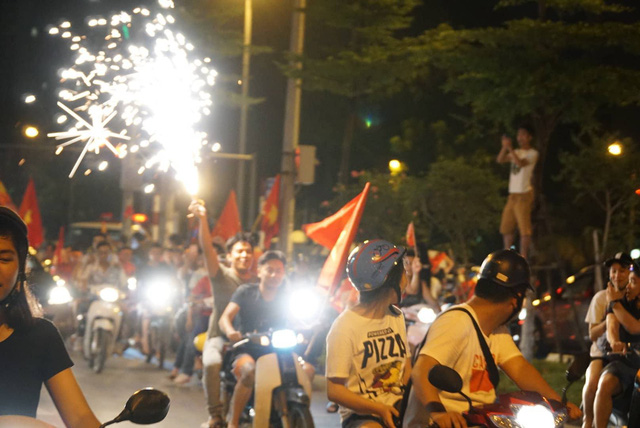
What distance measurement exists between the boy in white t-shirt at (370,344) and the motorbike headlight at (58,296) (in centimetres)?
1247

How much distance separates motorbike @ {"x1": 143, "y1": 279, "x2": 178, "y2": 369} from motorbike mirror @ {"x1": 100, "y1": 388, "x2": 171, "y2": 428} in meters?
13.4

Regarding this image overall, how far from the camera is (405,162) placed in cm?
3612

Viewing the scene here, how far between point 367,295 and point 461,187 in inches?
682

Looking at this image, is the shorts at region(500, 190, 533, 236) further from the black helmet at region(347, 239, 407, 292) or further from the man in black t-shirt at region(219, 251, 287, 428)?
the black helmet at region(347, 239, 407, 292)

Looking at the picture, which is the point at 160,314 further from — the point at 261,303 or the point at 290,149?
the point at 261,303

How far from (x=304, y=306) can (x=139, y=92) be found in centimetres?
254

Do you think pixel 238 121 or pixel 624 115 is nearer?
pixel 624 115

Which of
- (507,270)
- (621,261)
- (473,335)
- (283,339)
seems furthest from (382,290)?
(621,261)

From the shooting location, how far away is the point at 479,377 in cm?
505

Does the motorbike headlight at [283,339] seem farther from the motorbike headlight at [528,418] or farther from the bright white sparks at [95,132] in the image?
the motorbike headlight at [528,418]

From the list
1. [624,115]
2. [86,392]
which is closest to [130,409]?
[86,392]

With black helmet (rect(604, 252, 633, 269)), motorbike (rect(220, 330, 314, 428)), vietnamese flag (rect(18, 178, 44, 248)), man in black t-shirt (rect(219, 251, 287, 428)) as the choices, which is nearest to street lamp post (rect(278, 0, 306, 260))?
vietnamese flag (rect(18, 178, 44, 248))

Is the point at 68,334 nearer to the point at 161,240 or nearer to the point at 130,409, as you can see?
the point at 161,240

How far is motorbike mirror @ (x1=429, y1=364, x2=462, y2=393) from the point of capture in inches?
175
